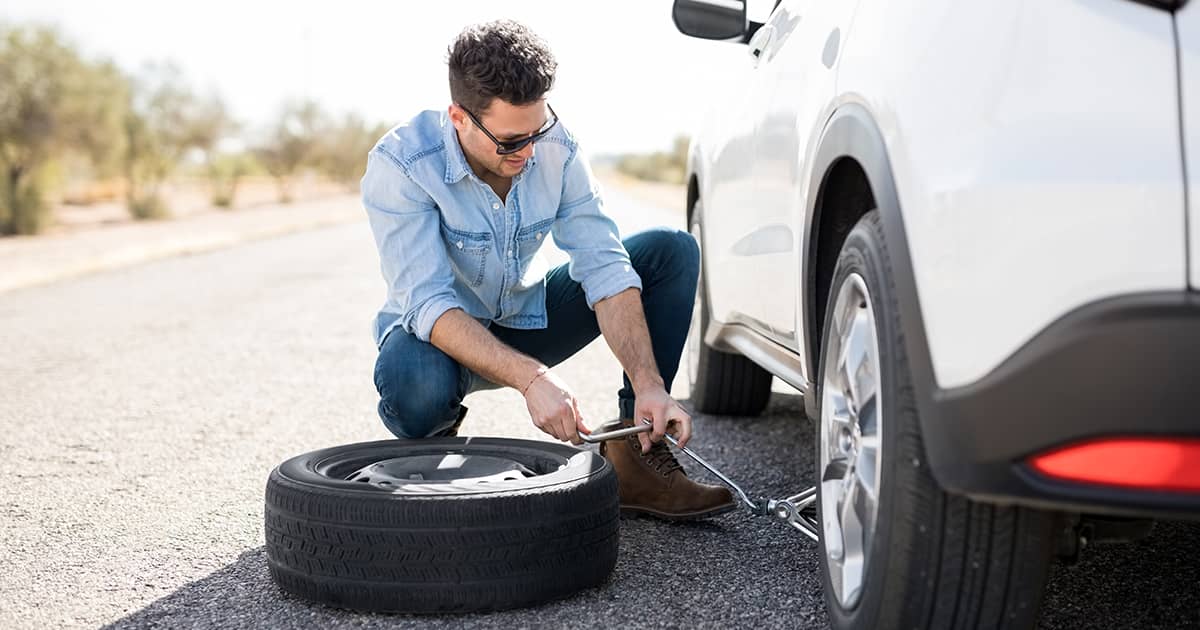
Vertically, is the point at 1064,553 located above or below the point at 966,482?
below

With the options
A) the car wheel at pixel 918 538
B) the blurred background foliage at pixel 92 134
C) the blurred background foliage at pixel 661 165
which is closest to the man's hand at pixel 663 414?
the car wheel at pixel 918 538

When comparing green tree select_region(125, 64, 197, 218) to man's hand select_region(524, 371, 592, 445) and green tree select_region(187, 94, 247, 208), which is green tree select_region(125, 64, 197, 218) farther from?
man's hand select_region(524, 371, 592, 445)

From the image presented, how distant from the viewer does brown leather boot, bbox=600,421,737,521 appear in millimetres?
3672

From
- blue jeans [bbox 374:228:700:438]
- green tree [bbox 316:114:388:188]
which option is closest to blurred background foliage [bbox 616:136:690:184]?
green tree [bbox 316:114:388:188]

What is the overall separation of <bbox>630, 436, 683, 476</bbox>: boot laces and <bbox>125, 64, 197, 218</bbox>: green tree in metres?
38.6

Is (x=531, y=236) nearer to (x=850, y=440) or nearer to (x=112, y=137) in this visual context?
(x=850, y=440)

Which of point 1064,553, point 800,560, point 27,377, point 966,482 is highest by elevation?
point 966,482

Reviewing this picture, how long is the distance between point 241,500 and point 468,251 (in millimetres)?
1110

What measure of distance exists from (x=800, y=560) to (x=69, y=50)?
33098 millimetres

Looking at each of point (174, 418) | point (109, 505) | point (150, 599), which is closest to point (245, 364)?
point (174, 418)

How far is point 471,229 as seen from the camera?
147 inches

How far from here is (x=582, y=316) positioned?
13.9 feet

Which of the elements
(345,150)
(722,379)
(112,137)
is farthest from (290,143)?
(722,379)

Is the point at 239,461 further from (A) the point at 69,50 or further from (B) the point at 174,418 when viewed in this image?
(A) the point at 69,50
